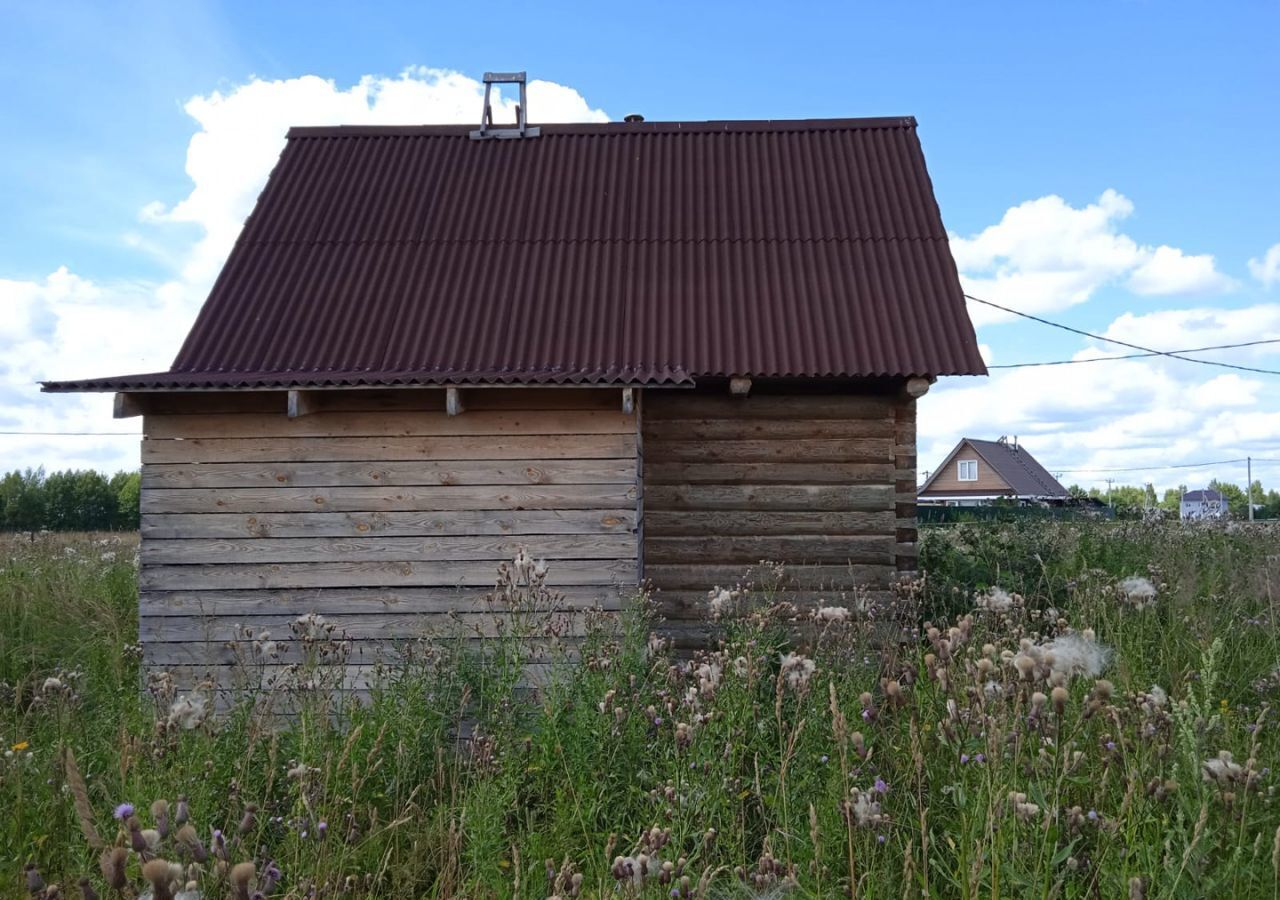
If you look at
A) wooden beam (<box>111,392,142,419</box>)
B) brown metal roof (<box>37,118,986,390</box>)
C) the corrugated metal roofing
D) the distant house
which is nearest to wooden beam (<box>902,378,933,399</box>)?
brown metal roof (<box>37,118,986,390</box>)

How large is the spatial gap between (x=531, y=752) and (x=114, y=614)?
7.18 m

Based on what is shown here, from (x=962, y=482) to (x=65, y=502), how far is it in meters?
52.8

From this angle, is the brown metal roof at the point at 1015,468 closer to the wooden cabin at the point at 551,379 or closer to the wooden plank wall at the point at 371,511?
the wooden cabin at the point at 551,379

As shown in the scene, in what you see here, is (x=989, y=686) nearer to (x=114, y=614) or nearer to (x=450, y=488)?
(x=450, y=488)

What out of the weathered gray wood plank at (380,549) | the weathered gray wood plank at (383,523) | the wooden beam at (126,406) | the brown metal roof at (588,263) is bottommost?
the weathered gray wood plank at (380,549)

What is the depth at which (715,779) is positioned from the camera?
370 cm

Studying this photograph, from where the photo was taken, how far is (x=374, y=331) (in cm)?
948

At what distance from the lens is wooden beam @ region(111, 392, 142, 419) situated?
771 cm

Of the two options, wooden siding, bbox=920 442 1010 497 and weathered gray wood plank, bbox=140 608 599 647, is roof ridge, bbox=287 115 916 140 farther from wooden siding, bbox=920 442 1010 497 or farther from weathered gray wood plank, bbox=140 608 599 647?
wooden siding, bbox=920 442 1010 497

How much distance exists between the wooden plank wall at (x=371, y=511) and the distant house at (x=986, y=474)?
155ft

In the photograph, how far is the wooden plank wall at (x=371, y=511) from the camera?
25.6 ft

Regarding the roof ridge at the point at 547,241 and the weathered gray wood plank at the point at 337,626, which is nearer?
the weathered gray wood plank at the point at 337,626

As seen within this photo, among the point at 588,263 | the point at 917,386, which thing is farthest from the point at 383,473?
the point at 917,386

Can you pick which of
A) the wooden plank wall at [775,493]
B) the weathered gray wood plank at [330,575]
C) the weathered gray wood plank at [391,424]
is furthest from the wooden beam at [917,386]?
the weathered gray wood plank at [330,575]
